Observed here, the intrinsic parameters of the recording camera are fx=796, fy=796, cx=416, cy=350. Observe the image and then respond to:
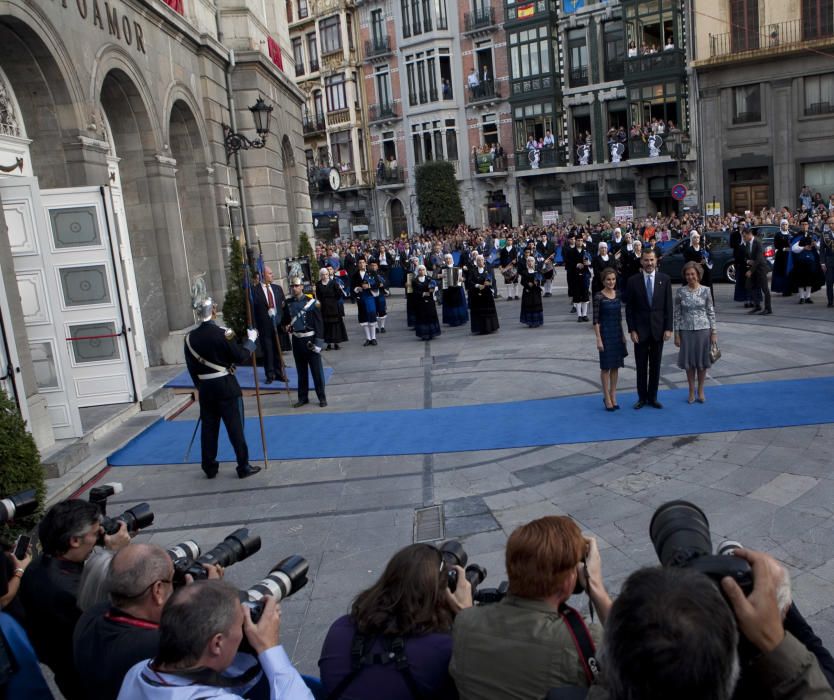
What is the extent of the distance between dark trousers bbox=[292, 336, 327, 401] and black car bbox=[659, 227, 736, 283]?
12.3 metres

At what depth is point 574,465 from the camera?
7832 millimetres

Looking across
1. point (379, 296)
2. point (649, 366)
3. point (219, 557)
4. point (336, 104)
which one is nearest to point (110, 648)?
point (219, 557)

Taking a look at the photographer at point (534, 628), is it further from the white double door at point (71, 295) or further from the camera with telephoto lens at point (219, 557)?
the white double door at point (71, 295)

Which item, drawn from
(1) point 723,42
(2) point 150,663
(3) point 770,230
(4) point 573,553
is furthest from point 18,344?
(1) point 723,42

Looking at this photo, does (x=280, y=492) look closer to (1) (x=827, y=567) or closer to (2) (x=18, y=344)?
(2) (x=18, y=344)

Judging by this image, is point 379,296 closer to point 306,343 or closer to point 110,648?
point 306,343

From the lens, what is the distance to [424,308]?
53.5 ft

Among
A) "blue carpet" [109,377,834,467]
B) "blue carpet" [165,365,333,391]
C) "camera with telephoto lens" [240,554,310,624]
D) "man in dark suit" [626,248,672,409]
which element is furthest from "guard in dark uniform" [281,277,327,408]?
"camera with telephoto lens" [240,554,310,624]

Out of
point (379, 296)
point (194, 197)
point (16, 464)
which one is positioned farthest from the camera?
point (379, 296)

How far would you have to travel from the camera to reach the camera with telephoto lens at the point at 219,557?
126 inches

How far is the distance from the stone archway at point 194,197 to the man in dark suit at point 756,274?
10.7 m

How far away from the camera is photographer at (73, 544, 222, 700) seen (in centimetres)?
282

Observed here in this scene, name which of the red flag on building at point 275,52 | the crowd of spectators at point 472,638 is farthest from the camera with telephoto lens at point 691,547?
the red flag on building at point 275,52

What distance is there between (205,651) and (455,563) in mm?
1052
